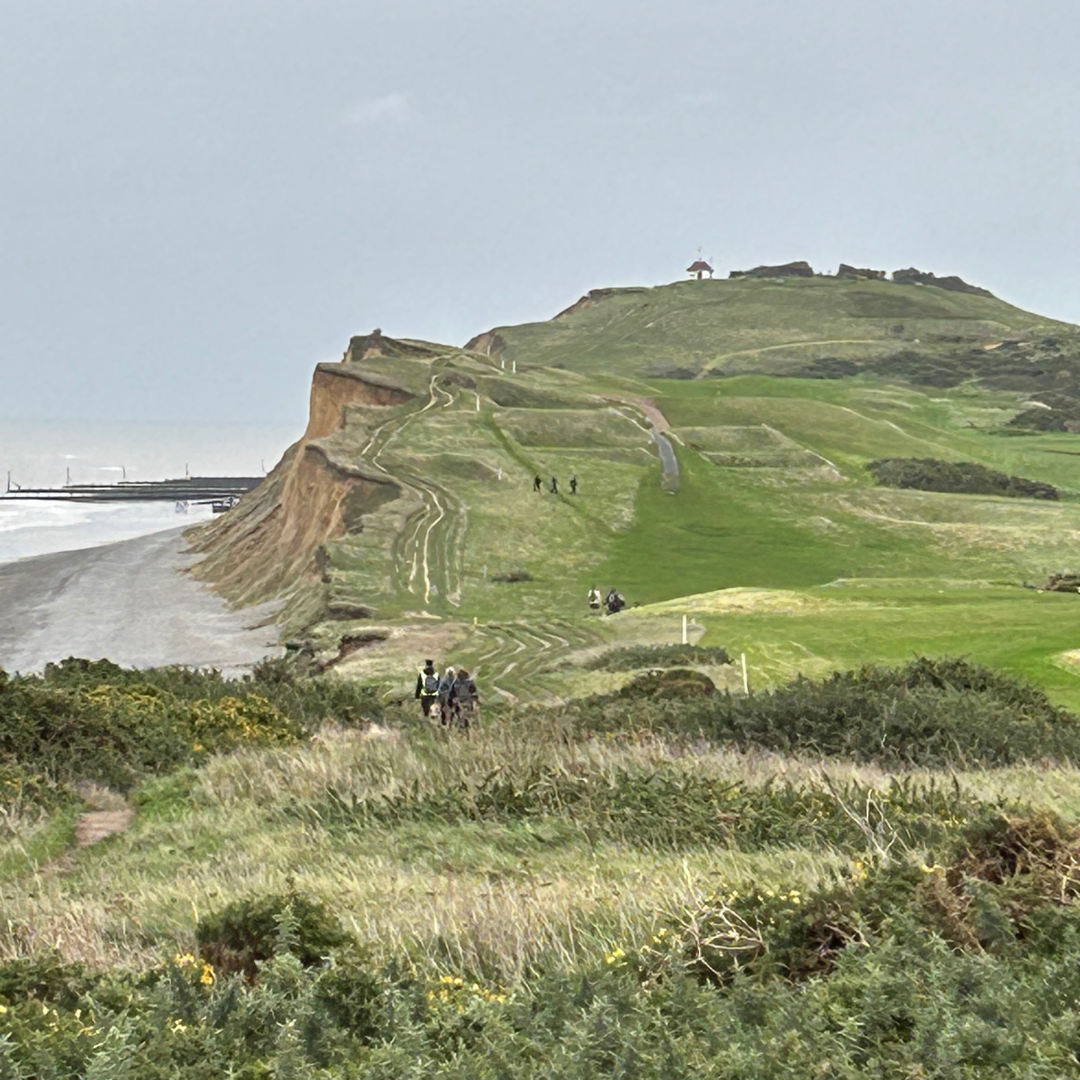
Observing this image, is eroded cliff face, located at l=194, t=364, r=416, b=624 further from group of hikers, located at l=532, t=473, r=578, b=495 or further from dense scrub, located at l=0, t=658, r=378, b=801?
dense scrub, located at l=0, t=658, r=378, b=801

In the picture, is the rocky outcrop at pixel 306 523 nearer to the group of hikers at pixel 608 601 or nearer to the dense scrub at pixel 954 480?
the group of hikers at pixel 608 601

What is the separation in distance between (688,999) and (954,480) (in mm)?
85775

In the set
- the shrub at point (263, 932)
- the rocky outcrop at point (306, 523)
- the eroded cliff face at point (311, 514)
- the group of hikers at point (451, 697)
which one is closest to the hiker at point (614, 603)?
the eroded cliff face at point (311, 514)

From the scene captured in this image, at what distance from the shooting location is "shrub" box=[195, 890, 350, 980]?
7.54 metres

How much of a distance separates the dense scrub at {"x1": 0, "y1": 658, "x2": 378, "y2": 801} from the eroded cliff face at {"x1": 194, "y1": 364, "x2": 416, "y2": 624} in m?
31.6

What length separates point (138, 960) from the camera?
787 centimetres

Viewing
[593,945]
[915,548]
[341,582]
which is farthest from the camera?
[915,548]

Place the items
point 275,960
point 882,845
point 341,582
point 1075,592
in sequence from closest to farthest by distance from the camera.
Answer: point 275,960 < point 882,845 < point 1075,592 < point 341,582

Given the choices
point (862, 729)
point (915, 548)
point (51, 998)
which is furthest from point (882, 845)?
point (915, 548)

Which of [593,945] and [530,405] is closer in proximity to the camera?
[593,945]

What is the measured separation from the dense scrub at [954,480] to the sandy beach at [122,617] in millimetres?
44106

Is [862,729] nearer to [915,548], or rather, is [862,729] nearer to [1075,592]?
[1075,592]

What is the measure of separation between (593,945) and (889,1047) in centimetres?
230

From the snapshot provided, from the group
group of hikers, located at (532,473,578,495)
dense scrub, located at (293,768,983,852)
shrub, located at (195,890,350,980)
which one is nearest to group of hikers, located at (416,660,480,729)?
dense scrub, located at (293,768,983,852)
